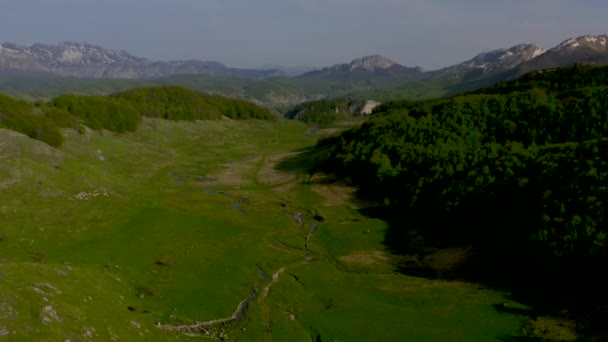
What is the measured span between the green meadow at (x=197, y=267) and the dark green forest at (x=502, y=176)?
8.98 meters

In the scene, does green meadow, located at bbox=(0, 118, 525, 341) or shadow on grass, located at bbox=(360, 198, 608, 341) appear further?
shadow on grass, located at bbox=(360, 198, 608, 341)

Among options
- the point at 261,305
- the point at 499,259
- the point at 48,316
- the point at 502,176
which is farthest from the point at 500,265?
the point at 48,316

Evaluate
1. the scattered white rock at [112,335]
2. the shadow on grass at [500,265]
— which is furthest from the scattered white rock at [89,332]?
the shadow on grass at [500,265]

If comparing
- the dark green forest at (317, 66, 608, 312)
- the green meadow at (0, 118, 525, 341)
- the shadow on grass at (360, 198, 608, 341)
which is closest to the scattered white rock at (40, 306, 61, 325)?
the green meadow at (0, 118, 525, 341)

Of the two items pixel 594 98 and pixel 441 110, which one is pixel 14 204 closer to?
pixel 441 110

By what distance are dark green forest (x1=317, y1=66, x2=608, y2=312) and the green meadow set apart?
8.98 m

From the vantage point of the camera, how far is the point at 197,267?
73750 millimetres

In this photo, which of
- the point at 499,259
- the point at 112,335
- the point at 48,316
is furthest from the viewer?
the point at 499,259

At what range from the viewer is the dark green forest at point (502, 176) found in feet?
213

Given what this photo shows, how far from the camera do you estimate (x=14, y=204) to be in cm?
8600

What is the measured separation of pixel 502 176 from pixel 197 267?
179ft

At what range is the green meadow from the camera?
50250mm

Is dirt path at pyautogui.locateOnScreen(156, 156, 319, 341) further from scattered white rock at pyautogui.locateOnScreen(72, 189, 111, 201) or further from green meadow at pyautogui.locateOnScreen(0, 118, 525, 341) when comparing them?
scattered white rock at pyautogui.locateOnScreen(72, 189, 111, 201)

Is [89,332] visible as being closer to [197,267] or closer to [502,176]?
[197,267]
